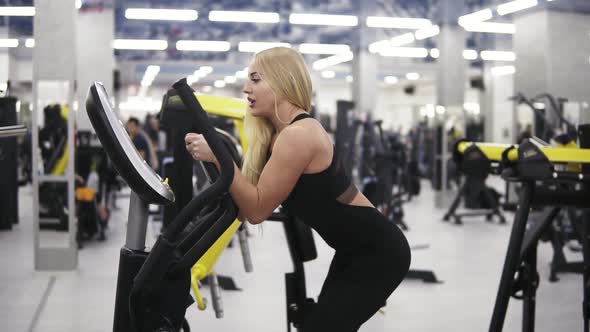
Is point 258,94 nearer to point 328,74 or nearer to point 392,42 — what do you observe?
point 392,42

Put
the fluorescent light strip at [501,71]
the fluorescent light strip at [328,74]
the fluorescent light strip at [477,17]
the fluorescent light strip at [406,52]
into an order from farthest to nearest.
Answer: the fluorescent light strip at [328,74], the fluorescent light strip at [501,71], the fluorescent light strip at [406,52], the fluorescent light strip at [477,17]

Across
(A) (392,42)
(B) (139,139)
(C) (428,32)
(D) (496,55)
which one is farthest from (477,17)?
(B) (139,139)

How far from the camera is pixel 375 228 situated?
1911mm

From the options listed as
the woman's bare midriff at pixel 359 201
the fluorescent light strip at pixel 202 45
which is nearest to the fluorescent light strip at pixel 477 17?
the fluorescent light strip at pixel 202 45

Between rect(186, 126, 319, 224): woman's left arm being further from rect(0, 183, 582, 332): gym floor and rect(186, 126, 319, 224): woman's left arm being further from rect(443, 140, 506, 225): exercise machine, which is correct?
rect(443, 140, 506, 225): exercise machine

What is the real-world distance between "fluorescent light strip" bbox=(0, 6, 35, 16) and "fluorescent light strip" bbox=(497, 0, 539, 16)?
22.5 ft

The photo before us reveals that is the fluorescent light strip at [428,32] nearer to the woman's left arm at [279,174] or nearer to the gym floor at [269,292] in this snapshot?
the gym floor at [269,292]

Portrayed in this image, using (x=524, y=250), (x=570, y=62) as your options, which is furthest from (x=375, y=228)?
(x=570, y=62)

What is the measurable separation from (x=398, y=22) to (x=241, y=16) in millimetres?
2755

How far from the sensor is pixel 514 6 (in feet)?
34.0

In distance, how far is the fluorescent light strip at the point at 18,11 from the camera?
5.26 meters

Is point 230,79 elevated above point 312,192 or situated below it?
above

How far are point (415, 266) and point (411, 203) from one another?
19.9 ft

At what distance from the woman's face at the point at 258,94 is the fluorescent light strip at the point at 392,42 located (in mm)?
11803
